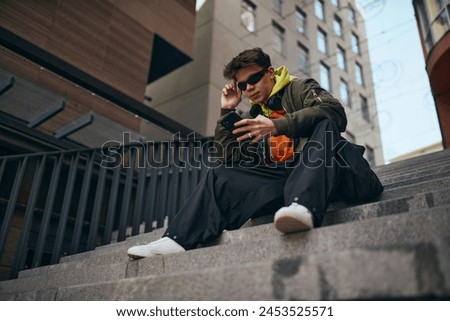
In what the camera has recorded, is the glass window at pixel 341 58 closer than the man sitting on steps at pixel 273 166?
No

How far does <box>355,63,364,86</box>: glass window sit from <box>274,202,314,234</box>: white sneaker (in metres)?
22.6

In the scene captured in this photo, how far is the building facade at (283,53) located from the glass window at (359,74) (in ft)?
0.20

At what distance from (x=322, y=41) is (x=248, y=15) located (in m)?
6.07

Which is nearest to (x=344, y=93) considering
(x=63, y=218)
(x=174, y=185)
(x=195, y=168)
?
(x=195, y=168)

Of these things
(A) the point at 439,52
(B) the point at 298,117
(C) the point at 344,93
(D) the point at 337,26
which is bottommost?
(B) the point at 298,117

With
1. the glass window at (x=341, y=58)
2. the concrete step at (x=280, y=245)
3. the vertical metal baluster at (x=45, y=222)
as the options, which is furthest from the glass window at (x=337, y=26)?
the concrete step at (x=280, y=245)

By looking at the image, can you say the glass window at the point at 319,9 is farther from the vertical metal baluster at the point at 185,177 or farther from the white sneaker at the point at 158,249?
the white sneaker at the point at 158,249

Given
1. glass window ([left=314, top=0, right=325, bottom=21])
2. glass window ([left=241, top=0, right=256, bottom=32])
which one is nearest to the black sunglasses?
glass window ([left=241, top=0, right=256, bottom=32])

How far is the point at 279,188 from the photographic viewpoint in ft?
9.07

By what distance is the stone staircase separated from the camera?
133 cm

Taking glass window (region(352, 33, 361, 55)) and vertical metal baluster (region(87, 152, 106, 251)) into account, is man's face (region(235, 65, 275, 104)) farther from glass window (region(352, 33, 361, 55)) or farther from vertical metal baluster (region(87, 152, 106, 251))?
glass window (region(352, 33, 361, 55))

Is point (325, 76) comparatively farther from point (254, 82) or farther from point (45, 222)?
point (254, 82)

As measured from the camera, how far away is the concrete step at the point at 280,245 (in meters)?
1.71

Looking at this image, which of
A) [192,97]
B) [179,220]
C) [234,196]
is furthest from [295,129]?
[192,97]
